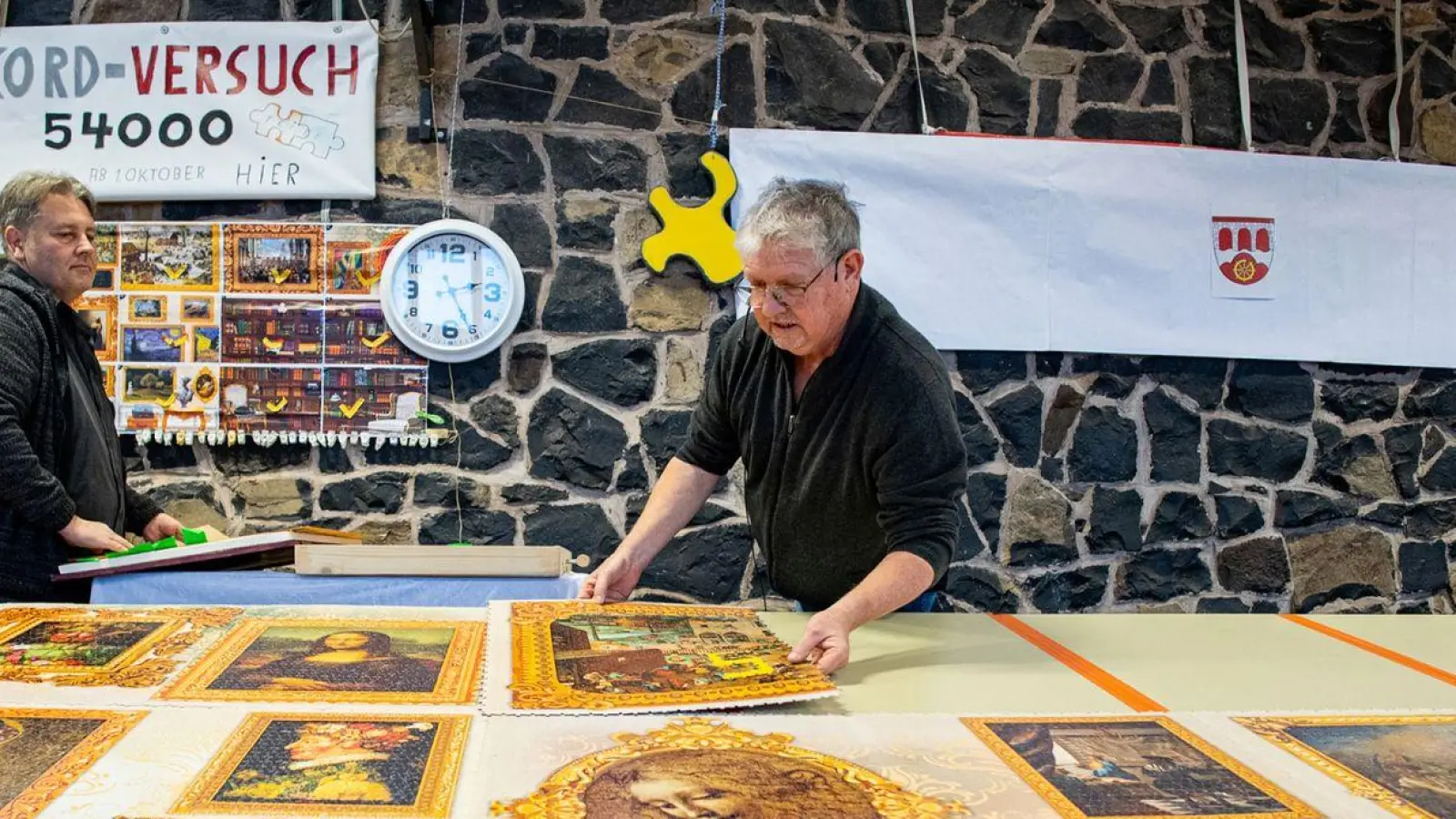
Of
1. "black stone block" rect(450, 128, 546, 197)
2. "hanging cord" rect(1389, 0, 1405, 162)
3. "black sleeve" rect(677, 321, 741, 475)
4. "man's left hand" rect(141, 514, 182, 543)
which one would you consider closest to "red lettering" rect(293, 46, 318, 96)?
"black stone block" rect(450, 128, 546, 197)

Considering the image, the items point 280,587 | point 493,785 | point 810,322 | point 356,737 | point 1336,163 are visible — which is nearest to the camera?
point 493,785

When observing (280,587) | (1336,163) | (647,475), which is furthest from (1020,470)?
(280,587)

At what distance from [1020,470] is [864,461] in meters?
1.91

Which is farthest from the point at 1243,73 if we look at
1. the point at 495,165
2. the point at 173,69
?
the point at 173,69

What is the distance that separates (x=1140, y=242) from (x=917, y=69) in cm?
89

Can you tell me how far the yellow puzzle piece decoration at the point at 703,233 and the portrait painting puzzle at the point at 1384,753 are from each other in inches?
94.7

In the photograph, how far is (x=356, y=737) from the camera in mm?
1227

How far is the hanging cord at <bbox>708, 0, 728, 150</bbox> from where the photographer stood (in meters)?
3.64

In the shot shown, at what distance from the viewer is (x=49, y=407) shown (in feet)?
8.30

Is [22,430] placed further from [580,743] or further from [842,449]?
[580,743]

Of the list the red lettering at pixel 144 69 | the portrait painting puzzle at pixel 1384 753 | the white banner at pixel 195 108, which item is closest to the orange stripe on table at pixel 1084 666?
the portrait painting puzzle at pixel 1384 753

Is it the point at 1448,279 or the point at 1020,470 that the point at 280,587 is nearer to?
the point at 1020,470

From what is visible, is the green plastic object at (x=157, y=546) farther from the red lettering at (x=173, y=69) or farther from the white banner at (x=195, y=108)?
the red lettering at (x=173, y=69)

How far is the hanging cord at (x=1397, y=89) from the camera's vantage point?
392cm
